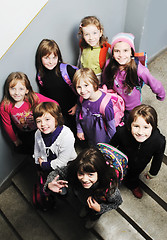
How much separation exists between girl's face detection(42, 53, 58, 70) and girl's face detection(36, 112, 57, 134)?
0.66 metres

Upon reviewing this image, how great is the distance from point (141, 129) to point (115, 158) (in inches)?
15.2

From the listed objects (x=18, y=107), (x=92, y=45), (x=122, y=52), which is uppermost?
(x=92, y=45)

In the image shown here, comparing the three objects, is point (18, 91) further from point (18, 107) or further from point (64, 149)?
point (64, 149)

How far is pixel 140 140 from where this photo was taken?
2785 millimetres

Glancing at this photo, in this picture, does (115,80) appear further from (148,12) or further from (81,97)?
(148,12)

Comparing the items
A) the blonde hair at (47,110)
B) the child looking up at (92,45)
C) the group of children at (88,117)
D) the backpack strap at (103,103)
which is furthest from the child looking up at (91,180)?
the child looking up at (92,45)

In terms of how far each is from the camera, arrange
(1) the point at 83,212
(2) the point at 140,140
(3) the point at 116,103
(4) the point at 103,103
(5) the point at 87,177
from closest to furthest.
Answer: (5) the point at 87,177 → (2) the point at 140,140 → (4) the point at 103,103 → (3) the point at 116,103 → (1) the point at 83,212

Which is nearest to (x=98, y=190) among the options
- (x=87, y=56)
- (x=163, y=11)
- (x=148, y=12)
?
(x=87, y=56)

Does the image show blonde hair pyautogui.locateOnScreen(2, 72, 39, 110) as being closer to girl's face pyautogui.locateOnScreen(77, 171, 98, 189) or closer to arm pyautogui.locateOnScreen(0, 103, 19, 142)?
arm pyautogui.locateOnScreen(0, 103, 19, 142)

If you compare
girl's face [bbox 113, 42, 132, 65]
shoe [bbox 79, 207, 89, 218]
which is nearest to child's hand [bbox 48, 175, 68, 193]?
shoe [bbox 79, 207, 89, 218]

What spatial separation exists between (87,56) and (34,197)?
1.83m

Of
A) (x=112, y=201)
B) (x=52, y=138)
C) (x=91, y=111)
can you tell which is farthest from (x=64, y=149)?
(x=112, y=201)

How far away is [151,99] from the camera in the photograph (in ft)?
14.3

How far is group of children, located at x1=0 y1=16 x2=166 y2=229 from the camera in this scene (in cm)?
273
